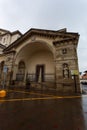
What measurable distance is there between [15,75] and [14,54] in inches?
140

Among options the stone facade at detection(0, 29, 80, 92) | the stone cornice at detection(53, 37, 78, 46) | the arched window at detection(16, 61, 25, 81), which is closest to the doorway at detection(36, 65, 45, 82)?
the stone facade at detection(0, 29, 80, 92)

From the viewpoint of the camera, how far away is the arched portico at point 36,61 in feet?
50.2

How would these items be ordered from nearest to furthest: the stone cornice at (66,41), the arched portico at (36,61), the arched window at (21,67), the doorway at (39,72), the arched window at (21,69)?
the stone cornice at (66,41)
the arched portico at (36,61)
the arched window at (21,69)
the doorway at (39,72)
the arched window at (21,67)

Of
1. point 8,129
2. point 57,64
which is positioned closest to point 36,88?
point 57,64

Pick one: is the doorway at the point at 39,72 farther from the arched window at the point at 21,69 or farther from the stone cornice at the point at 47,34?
the stone cornice at the point at 47,34

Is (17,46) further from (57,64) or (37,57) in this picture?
(57,64)

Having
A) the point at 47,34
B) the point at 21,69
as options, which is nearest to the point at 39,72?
the point at 21,69

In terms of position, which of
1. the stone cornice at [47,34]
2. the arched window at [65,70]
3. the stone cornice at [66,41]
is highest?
the stone cornice at [47,34]

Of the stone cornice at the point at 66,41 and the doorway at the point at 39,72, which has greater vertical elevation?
the stone cornice at the point at 66,41

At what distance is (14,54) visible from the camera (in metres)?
15.5

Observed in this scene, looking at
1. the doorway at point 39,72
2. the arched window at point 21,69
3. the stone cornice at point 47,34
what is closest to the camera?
the stone cornice at point 47,34

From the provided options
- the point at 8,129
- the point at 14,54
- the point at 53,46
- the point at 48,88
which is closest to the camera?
the point at 8,129

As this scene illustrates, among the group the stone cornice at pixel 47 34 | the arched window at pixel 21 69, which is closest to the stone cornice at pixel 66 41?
the stone cornice at pixel 47 34

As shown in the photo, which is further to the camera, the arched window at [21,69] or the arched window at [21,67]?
the arched window at [21,67]
